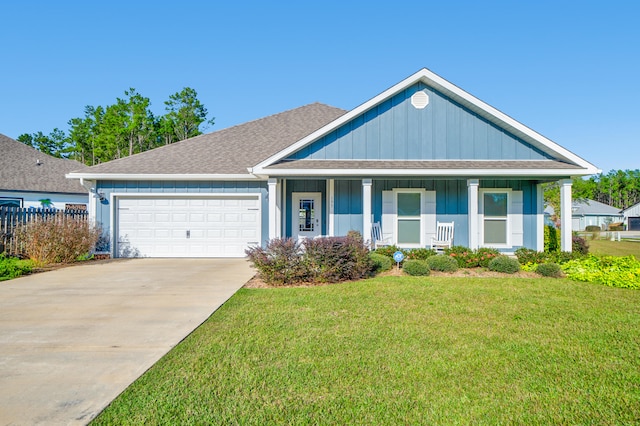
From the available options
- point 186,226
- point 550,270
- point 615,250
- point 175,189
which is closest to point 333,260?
point 550,270

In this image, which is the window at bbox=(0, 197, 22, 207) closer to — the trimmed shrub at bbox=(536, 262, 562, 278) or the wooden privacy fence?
the wooden privacy fence

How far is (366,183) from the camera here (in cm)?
1119

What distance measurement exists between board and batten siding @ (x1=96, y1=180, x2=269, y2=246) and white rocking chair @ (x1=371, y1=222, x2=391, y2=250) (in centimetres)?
354

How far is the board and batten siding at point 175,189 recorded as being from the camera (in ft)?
42.4

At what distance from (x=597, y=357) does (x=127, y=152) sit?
39.7 m

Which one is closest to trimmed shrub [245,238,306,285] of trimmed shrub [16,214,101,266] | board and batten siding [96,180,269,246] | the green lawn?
the green lawn

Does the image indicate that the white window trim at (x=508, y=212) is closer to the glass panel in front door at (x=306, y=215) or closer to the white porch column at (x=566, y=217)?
the white porch column at (x=566, y=217)

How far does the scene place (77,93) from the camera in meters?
32.6

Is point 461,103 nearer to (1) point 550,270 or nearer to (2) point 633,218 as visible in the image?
(1) point 550,270

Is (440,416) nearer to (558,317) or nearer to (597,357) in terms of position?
(597,357)

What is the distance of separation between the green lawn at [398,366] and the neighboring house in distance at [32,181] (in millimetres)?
19204

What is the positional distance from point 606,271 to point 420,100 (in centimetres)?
673

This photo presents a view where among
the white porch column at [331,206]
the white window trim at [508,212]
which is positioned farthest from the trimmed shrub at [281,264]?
the white window trim at [508,212]

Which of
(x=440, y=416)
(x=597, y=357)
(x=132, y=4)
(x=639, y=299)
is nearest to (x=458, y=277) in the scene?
(x=639, y=299)
